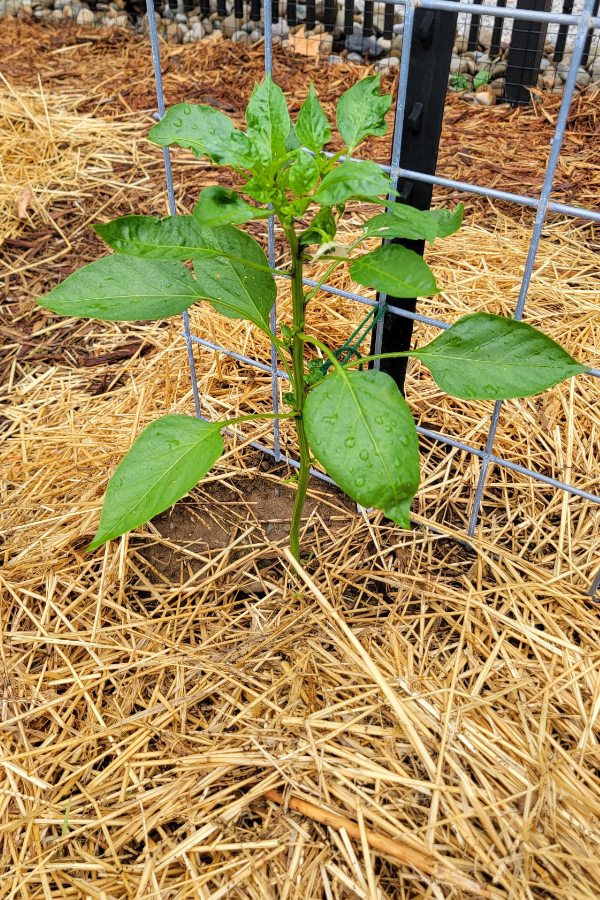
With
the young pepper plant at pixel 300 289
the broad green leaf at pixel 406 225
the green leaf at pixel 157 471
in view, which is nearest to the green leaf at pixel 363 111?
the young pepper plant at pixel 300 289

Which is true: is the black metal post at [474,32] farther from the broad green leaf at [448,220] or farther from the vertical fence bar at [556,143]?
the broad green leaf at [448,220]

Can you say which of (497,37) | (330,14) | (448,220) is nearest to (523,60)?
(497,37)

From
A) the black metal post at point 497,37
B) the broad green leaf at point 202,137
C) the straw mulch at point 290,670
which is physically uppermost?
the broad green leaf at point 202,137

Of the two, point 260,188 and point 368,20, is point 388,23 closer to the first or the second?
point 368,20

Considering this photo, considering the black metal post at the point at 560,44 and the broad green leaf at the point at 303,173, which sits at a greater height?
the broad green leaf at the point at 303,173

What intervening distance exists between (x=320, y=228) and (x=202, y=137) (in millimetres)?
198

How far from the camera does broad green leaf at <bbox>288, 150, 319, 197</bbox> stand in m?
0.95

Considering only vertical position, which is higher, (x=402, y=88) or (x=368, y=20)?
(x=402, y=88)

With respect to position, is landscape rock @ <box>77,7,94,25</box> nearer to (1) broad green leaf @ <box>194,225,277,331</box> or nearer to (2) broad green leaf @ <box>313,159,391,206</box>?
(1) broad green leaf @ <box>194,225,277,331</box>

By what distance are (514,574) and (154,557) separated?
669mm

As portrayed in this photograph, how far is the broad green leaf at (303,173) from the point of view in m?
0.95

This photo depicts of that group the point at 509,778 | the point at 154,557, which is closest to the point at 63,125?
the point at 154,557

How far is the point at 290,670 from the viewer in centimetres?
120

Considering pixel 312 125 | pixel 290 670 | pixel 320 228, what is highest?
pixel 312 125
